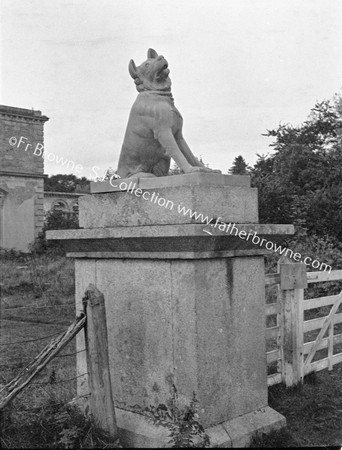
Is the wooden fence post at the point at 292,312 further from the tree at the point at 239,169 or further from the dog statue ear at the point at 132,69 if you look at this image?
the tree at the point at 239,169

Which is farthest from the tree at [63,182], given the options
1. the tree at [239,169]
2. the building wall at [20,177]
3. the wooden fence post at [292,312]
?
the wooden fence post at [292,312]

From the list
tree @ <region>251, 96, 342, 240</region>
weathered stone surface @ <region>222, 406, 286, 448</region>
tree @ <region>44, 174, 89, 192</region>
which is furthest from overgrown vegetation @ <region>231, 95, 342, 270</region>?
tree @ <region>44, 174, 89, 192</region>

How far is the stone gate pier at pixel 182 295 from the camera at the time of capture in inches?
153

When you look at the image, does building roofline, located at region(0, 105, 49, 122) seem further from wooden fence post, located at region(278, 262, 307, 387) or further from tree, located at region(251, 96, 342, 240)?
wooden fence post, located at region(278, 262, 307, 387)

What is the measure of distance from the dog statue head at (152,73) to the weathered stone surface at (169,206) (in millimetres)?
936

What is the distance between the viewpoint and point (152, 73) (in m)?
4.50

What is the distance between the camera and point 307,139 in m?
21.5

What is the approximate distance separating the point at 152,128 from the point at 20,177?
22179 mm

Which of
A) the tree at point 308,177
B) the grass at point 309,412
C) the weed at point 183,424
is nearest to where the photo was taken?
the weed at point 183,424

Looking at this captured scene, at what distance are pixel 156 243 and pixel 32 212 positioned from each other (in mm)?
22783

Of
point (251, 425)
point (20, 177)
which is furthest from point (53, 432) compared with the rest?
point (20, 177)

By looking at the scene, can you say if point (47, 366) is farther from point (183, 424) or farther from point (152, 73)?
point (152, 73)

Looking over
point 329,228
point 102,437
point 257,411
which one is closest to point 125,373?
point 102,437

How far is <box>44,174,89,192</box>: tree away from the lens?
5306cm
